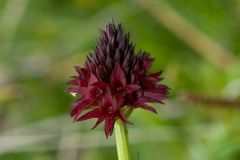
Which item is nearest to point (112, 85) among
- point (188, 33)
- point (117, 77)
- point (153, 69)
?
point (117, 77)

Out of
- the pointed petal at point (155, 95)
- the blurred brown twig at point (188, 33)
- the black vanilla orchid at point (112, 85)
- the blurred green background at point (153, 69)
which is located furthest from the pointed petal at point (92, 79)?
the blurred brown twig at point (188, 33)

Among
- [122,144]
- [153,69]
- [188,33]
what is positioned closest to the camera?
[122,144]

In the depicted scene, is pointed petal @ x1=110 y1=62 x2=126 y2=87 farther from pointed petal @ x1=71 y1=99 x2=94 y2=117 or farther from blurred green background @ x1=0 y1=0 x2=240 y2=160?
blurred green background @ x1=0 y1=0 x2=240 y2=160

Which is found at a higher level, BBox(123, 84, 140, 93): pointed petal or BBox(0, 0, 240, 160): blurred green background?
BBox(0, 0, 240, 160): blurred green background

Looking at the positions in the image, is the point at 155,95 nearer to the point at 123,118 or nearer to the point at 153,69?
the point at 123,118

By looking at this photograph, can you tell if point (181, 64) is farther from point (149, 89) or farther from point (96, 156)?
point (149, 89)

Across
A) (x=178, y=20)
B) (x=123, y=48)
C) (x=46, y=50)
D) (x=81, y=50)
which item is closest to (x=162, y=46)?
(x=178, y=20)

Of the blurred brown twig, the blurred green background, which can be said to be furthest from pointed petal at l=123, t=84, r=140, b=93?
the blurred brown twig

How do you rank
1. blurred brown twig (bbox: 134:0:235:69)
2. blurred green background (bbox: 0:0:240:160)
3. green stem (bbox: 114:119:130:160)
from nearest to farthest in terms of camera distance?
green stem (bbox: 114:119:130:160), blurred green background (bbox: 0:0:240:160), blurred brown twig (bbox: 134:0:235:69)

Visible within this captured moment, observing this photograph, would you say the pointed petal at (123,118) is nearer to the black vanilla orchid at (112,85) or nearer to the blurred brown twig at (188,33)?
the black vanilla orchid at (112,85)
